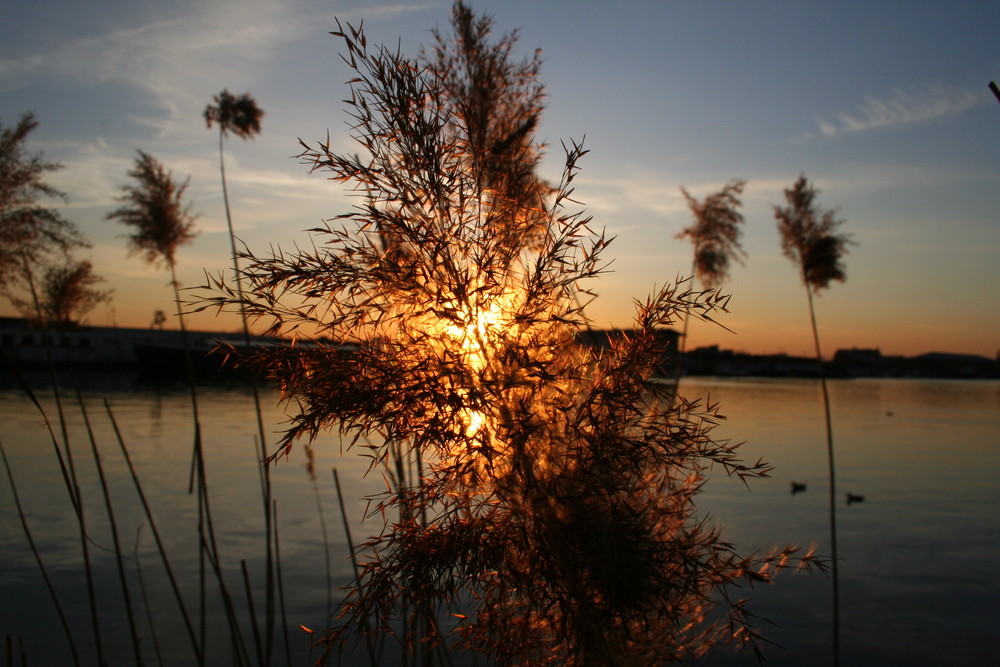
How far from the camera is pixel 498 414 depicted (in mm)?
2059

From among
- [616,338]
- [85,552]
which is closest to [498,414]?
[616,338]

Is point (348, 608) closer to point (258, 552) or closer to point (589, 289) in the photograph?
point (589, 289)

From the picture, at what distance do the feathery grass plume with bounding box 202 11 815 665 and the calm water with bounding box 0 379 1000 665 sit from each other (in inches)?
25.2

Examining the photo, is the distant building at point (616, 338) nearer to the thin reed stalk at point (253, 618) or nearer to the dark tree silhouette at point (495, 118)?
the dark tree silhouette at point (495, 118)

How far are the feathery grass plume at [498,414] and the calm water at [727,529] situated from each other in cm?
64

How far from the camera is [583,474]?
208 centimetres

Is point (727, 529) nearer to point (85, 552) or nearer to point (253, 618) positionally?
point (253, 618)

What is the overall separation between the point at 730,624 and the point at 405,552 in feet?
3.10

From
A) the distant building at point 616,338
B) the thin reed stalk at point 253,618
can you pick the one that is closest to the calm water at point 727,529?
the distant building at point 616,338

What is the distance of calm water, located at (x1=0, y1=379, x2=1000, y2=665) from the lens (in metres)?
10.7

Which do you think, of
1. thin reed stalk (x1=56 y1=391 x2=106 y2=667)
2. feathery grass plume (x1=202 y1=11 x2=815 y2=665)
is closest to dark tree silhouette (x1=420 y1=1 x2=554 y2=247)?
feathery grass plume (x1=202 y1=11 x2=815 y2=665)

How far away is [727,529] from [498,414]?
42.6 inches

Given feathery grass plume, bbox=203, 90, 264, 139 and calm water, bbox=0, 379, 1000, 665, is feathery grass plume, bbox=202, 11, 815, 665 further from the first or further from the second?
feathery grass plume, bbox=203, 90, 264, 139

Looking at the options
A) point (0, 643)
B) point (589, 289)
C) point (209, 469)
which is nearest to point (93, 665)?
point (0, 643)
